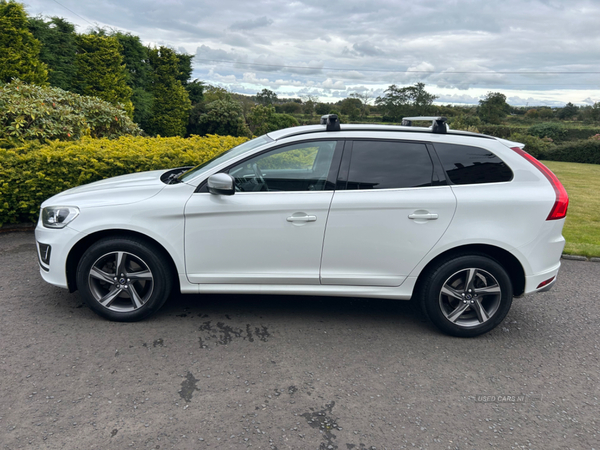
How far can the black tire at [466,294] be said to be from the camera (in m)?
3.75

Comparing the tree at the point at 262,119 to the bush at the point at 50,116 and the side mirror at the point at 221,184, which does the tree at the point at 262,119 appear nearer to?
the bush at the point at 50,116

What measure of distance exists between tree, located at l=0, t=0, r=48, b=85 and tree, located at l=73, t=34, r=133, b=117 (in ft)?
16.7

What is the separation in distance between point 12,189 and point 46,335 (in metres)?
3.55

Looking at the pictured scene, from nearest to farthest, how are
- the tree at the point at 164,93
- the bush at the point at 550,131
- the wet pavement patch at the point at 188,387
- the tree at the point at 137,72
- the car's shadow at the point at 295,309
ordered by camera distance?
the wet pavement patch at the point at 188,387 → the car's shadow at the point at 295,309 → the tree at the point at 137,72 → the tree at the point at 164,93 → the bush at the point at 550,131

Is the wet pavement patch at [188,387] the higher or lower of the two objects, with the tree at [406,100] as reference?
lower

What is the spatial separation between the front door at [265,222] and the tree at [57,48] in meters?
19.2

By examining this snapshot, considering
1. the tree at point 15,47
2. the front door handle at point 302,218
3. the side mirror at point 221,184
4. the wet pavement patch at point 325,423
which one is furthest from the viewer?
the tree at point 15,47

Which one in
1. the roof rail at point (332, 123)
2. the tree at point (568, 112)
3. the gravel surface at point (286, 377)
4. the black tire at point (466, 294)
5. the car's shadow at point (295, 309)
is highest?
the tree at point (568, 112)

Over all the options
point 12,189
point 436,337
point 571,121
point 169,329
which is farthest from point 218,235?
point 571,121

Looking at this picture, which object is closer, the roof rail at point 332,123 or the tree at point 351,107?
the roof rail at point 332,123

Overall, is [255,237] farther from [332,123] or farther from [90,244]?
[90,244]

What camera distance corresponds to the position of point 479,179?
3.78 metres

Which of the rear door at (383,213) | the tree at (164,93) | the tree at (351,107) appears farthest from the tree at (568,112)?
the rear door at (383,213)

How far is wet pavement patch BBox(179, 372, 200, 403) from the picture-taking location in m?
2.96
